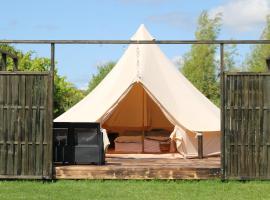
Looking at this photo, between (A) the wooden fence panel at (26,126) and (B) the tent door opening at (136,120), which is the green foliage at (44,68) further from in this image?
(A) the wooden fence panel at (26,126)

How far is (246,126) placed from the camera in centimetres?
1088

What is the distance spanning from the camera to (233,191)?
10.0 metres

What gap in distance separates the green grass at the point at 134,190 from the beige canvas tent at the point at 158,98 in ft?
10.9

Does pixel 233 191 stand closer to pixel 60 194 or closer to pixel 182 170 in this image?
pixel 182 170

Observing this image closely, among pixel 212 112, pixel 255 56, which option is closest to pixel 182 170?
pixel 212 112

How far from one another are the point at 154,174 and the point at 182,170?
1.50 ft

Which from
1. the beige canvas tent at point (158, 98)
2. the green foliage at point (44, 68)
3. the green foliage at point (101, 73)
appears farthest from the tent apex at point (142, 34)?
the green foliage at point (101, 73)

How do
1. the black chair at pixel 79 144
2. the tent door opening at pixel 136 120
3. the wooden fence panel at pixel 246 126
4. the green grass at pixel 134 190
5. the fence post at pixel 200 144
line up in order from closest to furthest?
the green grass at pixel 134 190
the wooden fence panel at pixel 246 126
the black chair at pixel 79 144
the fence post at pixel 200 144
the tent door opening at pixel 136 120

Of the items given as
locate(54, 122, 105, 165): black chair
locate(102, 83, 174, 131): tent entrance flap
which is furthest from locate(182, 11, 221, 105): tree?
locate(54, 122, 105, 165): black chair

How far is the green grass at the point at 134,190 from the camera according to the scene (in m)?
9.44

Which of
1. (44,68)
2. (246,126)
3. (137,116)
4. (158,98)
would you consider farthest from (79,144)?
(44,68)

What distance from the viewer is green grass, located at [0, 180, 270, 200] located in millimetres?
9438

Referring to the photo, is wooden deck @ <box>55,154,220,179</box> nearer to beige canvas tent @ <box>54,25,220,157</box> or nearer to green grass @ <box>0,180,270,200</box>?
green grass @ <box>0,180,270,200</box>

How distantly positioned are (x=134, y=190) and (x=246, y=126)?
7.24 ft
